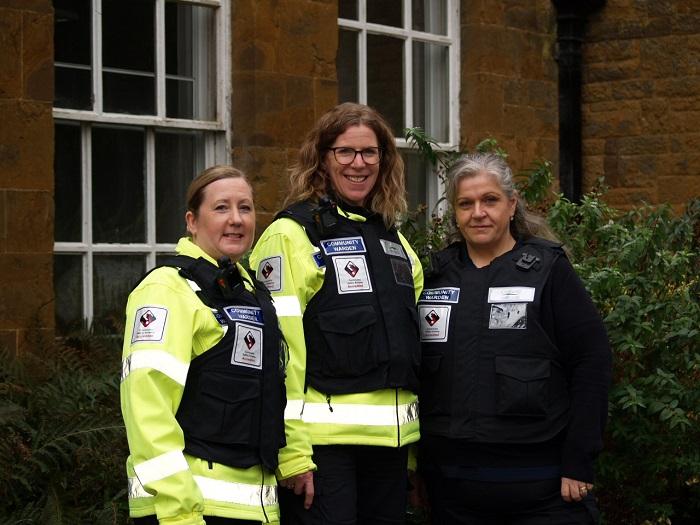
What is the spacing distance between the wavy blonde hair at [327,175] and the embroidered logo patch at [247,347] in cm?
71

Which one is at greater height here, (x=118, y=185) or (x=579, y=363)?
(x=118, y=185)

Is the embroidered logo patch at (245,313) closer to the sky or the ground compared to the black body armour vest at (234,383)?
closer to the sky

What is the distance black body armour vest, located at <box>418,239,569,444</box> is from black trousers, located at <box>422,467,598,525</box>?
148mm

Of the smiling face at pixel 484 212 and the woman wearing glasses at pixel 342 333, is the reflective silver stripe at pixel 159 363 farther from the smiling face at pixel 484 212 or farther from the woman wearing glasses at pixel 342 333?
the smiling face at pixel 484 212

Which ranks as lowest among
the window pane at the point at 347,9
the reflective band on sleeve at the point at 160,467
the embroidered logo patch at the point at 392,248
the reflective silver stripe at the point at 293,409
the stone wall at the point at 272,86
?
the reflective band on sleeve at the point at 160,467

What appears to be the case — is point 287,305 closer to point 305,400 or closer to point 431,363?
point 305,400

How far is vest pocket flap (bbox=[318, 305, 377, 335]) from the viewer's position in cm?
404

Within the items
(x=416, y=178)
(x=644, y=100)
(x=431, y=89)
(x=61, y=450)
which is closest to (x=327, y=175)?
(x=61, y=450)

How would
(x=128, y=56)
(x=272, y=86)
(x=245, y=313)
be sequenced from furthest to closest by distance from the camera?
(x=272, y=86)
(x=128, y=56)
(x=245, y=313)

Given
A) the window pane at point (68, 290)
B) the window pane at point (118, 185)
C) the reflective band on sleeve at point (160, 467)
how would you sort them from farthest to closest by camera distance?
the window pane at point (118, 185) → the window pane at point (68, 290) → the reflective band on sleeve at point (160, 467)

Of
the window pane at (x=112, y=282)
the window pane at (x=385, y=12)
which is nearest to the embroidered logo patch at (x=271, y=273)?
the window pane at (x=112, y=282)

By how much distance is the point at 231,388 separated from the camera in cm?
357

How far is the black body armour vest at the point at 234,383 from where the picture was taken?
3535mm

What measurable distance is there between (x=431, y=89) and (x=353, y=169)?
4998 millimetres
